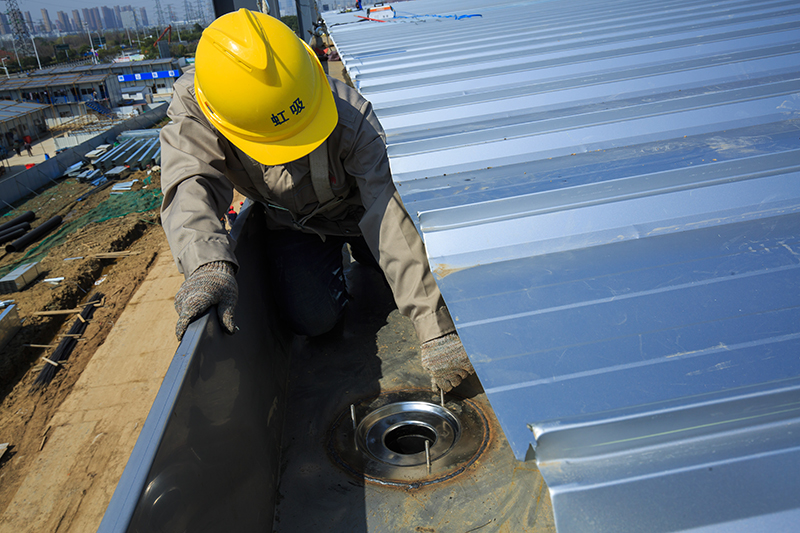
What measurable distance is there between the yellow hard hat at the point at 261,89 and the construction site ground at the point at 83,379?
179 inches

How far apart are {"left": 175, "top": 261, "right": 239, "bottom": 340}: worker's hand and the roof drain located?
98 centimetres

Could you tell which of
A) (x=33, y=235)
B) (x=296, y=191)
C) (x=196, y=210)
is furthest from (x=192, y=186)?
(x=33, y=235)

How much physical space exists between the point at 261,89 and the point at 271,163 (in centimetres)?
38

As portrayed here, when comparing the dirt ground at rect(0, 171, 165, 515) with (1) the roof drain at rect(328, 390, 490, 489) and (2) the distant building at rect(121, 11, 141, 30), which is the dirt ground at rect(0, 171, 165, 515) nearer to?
(1) the roof drain at rect(328, 390, 490, 489)

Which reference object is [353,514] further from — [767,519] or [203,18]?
[203,18]

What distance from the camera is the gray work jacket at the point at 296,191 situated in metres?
2.36

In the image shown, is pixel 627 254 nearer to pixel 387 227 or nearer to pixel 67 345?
pixel 387 227

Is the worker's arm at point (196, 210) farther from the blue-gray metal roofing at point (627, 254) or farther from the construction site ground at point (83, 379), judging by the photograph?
the construction site ground at point (83, 379)

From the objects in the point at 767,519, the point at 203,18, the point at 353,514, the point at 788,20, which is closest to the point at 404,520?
the point at 353,514

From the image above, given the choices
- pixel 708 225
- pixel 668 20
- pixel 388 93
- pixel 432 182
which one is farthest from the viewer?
pixel 668 20

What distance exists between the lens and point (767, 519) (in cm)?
80

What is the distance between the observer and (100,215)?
14375mm

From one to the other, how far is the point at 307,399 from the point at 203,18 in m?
110

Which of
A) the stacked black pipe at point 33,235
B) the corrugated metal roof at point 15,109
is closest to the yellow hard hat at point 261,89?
the stacked black pipe at point 33,235
